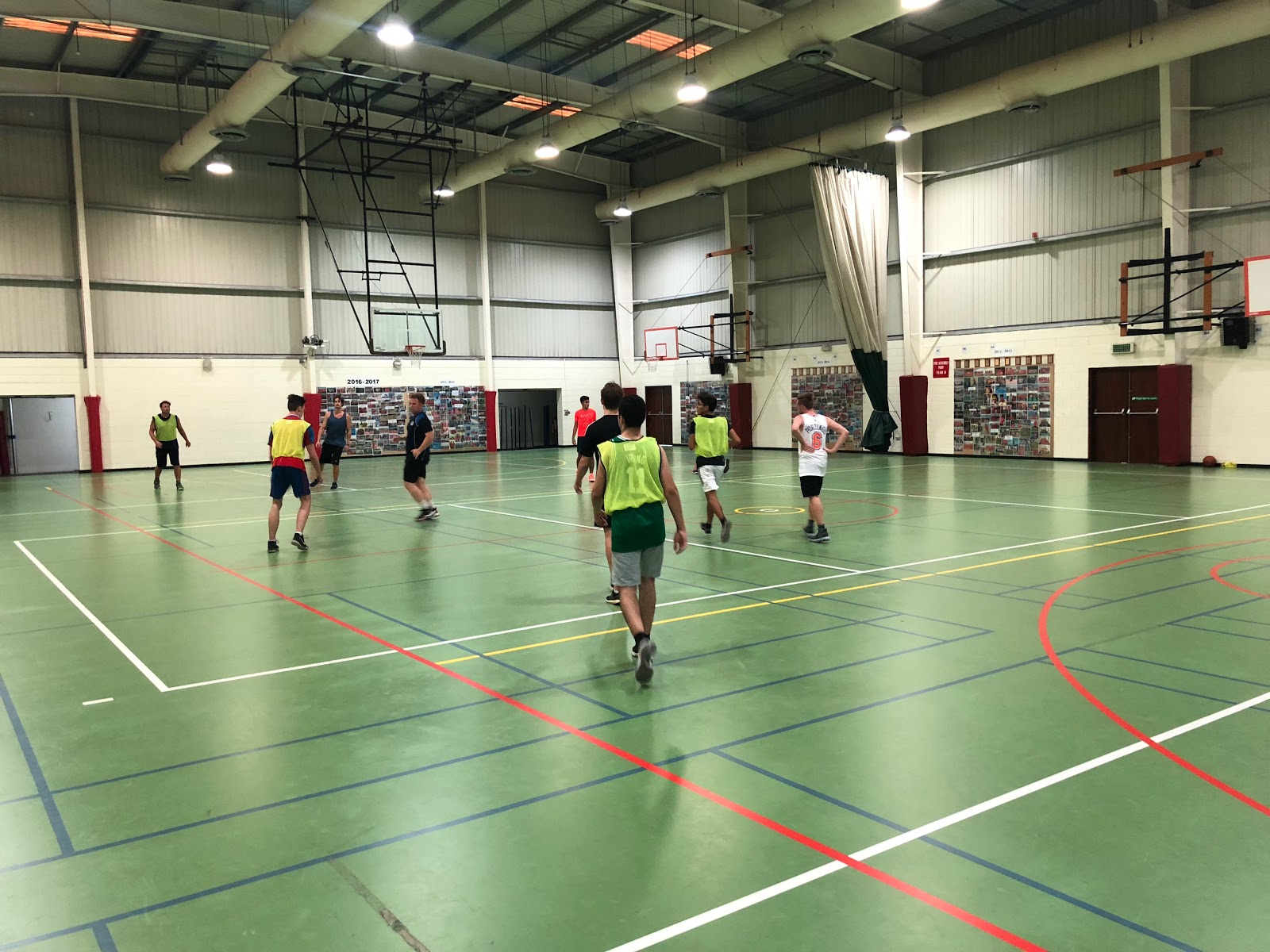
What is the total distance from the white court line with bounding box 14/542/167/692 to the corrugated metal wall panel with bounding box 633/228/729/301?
27547 mm

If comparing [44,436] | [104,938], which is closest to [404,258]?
[44,436]

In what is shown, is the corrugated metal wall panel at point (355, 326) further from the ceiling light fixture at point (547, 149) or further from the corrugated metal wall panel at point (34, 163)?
the ceiling light fixture at point (547, 149)

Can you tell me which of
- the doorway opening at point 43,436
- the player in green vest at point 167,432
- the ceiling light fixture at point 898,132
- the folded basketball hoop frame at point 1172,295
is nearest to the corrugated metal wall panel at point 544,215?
the doorway opening at point 43,436

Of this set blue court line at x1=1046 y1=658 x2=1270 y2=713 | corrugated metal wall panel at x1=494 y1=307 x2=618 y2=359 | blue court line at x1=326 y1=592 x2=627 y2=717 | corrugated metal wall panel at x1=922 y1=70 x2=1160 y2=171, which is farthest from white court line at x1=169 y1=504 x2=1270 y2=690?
corrugated metal wall panel at x1=494 y1=307 x2=618 y2=359

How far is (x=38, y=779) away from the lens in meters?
4.77

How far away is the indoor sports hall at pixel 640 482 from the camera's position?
150 inches

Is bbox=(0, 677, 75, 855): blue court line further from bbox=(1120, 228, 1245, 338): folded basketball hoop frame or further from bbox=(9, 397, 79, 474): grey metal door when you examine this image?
bbox=(9, 397, 79, 474): grey metal door

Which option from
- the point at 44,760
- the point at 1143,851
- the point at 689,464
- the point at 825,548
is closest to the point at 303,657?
the point at 44,760

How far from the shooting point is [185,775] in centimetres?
480

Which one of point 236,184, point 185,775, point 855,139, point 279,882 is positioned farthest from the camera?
point 236,184

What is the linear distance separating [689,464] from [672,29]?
38.7 feet

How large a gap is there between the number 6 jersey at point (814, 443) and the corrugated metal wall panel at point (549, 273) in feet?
88.7

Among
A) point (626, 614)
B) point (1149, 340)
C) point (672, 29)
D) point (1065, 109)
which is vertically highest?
point (672, 29)

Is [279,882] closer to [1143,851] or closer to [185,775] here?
[185,775]
